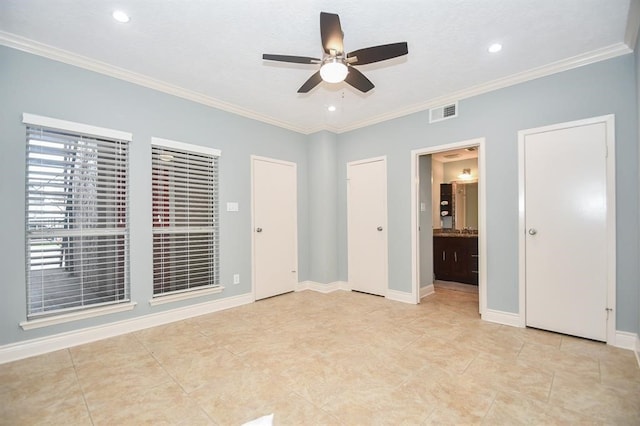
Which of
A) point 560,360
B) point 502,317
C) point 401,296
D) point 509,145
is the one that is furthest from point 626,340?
point 401,296

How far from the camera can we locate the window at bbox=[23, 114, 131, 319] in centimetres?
264

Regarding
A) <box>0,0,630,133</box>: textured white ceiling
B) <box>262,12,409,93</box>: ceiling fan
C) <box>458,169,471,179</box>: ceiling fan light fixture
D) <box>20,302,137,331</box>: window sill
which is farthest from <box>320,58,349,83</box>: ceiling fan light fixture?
<box>458,169,471,179</box>: ceiling fan light fixture

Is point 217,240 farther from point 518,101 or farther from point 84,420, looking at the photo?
point 518,101

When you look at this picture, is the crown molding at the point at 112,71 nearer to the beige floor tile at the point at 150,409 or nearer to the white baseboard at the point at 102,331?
the white baseboard at the point at 102,331

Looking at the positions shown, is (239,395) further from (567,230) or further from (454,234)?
(454,234)

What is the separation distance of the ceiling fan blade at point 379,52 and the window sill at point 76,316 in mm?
3330

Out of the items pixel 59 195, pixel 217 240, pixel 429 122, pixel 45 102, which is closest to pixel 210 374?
pixel 217 240

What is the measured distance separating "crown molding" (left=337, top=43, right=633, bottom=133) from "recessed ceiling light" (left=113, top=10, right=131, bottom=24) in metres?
3.25

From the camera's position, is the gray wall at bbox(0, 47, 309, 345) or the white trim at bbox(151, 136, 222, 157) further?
the white trim at bbox(151, 136, 222, 157)

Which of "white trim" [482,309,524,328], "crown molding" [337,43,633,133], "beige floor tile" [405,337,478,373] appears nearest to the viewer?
"beige floor tile" [405,337,478,373]

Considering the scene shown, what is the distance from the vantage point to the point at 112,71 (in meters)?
3.05

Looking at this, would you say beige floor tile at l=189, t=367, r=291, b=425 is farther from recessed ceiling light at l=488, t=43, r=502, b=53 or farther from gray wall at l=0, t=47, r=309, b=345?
recessed ceiling light at l=488, t=43, r=502, b=53

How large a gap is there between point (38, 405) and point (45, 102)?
2.55m

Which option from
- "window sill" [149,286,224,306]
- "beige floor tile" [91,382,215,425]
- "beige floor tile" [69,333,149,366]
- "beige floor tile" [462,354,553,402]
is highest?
"window sill" [149,286,224,306]
